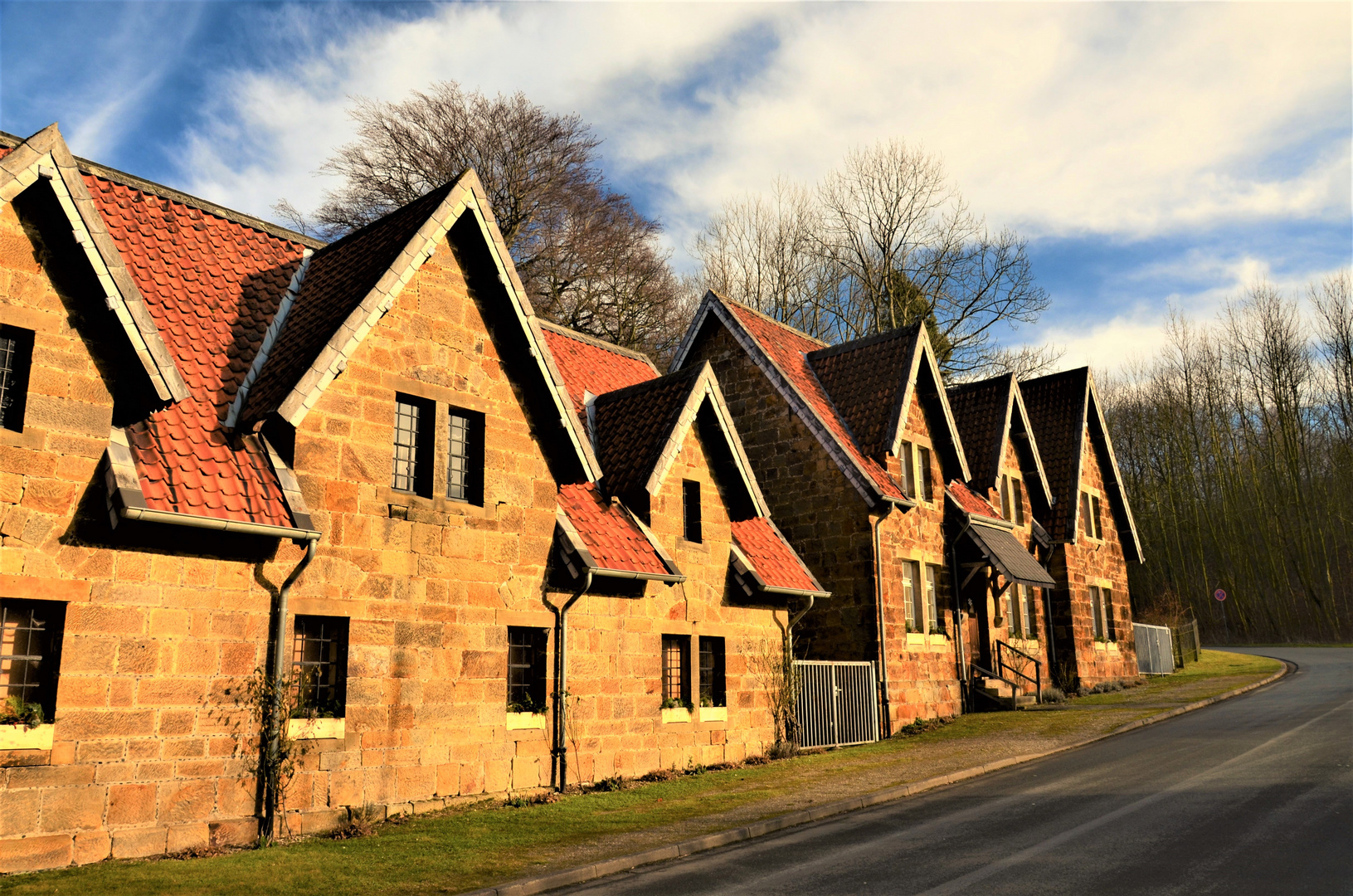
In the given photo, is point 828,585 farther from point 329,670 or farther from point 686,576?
point 329,670

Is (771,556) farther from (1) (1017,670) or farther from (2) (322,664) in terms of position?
(1) (1017,670)

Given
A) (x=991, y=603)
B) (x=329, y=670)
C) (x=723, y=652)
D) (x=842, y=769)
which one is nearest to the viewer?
(x=329, y=670)

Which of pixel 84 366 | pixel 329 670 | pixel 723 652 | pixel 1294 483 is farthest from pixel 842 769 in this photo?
pixel 1294 483

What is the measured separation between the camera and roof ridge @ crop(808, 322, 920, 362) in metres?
24.6

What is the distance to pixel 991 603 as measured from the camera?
26.0 metres

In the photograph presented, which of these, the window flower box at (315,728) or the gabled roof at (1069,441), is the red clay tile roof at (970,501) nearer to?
the gabled roof at (1069,441)

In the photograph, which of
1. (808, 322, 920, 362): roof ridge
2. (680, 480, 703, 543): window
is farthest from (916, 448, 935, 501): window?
(680, 480, 703, 543): window

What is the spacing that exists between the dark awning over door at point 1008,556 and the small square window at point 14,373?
2032 centimetres

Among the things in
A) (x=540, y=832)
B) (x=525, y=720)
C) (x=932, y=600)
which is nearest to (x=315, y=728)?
(x=540, y=832)

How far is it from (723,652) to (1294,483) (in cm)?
4510

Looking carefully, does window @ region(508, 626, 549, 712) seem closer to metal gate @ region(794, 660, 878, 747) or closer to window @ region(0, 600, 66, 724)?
window @ region(0, 600, 66, 724)

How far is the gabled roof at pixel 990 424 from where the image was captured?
2833cm

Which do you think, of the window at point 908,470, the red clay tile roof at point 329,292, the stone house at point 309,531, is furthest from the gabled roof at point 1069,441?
the red clay tile roof at point 329,292

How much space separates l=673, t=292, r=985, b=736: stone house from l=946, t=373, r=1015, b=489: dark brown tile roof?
2.11 m
